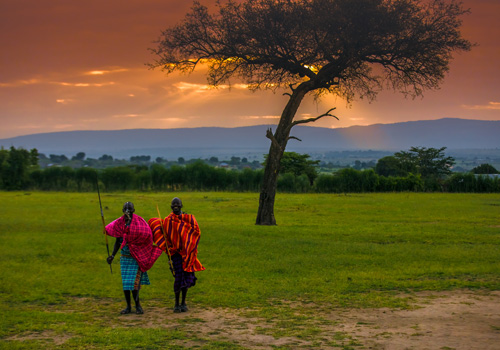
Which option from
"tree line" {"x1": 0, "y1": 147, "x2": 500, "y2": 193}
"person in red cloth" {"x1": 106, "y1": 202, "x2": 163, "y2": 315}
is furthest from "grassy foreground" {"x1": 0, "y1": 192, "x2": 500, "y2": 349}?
"tree line" {"x1": 0, "y1": 147, "x2": 500, "y2": 193}

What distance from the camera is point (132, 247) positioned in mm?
11336

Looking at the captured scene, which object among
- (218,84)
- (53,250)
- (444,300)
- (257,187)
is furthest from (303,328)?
(257,187)

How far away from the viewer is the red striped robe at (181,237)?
11.5 meters

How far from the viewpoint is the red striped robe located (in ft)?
37.7

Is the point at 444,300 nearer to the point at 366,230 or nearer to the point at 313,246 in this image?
the point at 313,246

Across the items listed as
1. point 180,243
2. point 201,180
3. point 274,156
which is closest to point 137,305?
point 180,243

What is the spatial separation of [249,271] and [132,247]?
519cm

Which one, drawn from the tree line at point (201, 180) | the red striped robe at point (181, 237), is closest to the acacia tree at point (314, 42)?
the red striped robe at point (181, 237)

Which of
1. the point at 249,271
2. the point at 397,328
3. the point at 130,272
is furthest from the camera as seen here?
the point at 249,271

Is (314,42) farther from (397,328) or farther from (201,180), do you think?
(201,180)

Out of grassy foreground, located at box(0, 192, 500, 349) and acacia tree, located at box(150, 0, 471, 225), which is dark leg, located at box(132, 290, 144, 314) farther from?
acacia tree, located at box(150, 0, 471, 225)

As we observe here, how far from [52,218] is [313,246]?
15.4m

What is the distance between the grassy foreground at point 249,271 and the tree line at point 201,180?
2028cm

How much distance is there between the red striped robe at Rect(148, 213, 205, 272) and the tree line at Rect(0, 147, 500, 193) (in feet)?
132
